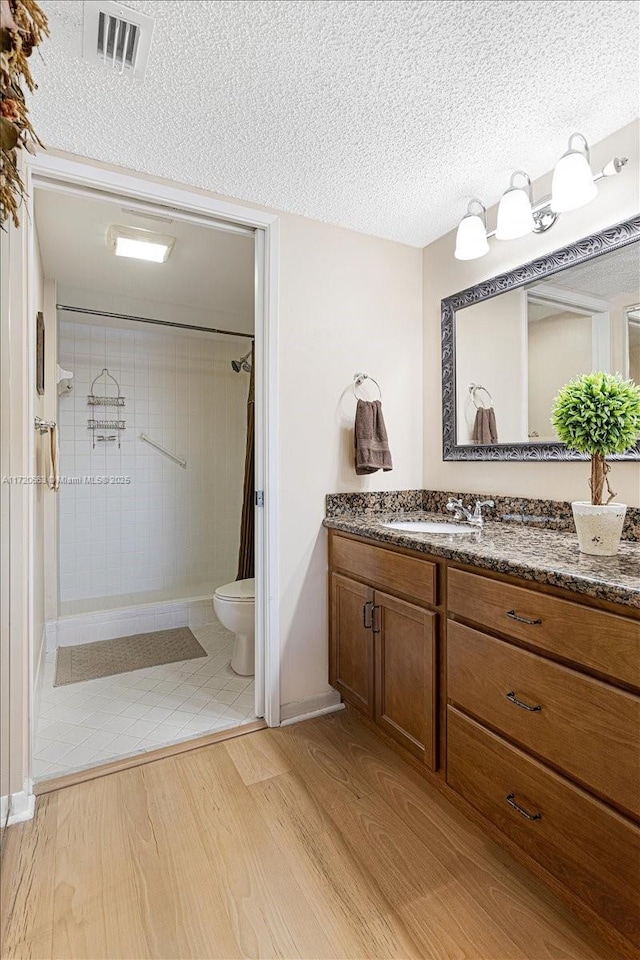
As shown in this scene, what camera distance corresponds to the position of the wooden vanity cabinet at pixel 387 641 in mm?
1554

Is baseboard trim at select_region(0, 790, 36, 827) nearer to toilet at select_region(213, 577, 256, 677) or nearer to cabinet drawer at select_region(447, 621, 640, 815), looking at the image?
toilet at select_region(213, 577, 256, 677)

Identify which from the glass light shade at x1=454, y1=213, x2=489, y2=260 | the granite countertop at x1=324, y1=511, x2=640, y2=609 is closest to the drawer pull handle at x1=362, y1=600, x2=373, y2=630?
the granite countertop at x1=324, y1=511, x2=640, y2=609

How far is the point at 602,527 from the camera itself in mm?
1301

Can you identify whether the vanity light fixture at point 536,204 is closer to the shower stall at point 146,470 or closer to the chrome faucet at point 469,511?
the chrome faucet at point 469,511

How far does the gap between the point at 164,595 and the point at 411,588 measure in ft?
8.06

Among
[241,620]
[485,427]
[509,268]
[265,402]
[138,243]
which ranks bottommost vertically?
[241,620]

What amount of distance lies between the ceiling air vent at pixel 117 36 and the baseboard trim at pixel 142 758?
88.3 inches

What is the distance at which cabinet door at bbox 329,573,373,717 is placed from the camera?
6.09 feet

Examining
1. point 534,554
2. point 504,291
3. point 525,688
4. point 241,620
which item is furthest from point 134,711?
point 504,291

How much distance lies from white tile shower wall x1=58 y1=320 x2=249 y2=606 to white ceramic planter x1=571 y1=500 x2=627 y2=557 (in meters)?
3.00

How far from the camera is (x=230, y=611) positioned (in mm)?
2479

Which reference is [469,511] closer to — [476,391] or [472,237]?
[476,391]

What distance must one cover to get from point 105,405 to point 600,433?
318 centimetres

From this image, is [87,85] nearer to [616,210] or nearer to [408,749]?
[616,210]
